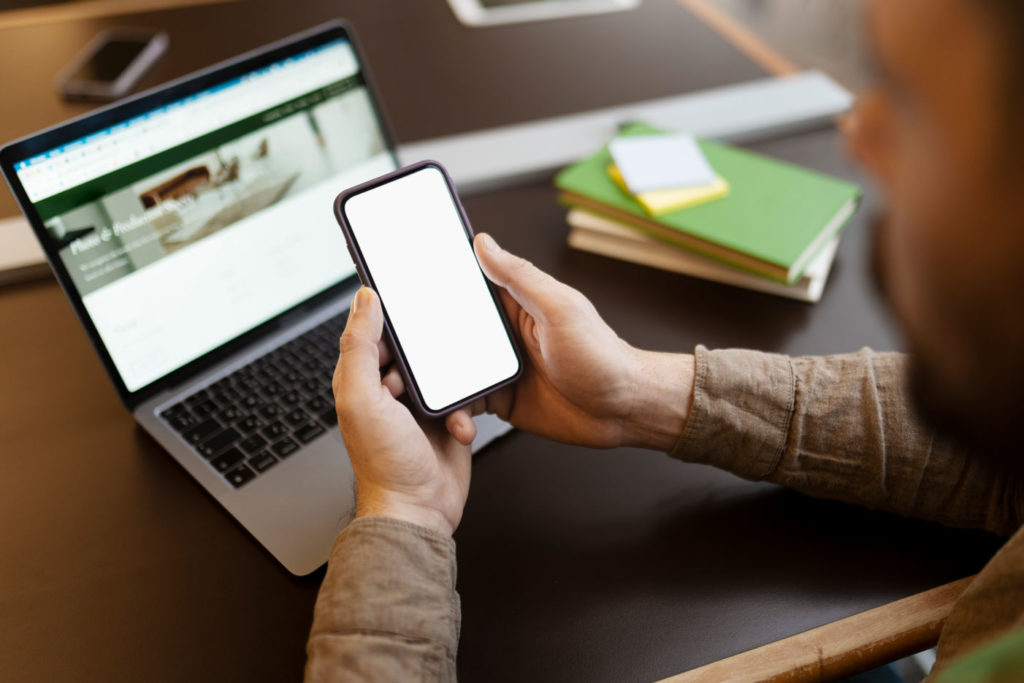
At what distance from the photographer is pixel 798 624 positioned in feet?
2.19

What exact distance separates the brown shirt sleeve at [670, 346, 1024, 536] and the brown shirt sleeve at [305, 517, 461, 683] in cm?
29

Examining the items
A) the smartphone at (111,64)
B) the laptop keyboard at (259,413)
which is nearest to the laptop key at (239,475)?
the laptop keyboard at (259,413)

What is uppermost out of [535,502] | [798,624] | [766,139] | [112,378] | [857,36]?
[857,36]

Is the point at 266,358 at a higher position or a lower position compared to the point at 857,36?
lower

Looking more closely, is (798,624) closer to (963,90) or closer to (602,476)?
(602,476)

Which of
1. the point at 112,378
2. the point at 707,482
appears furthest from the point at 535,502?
the point at 112,378

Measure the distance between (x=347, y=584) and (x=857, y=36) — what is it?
53 centimetres

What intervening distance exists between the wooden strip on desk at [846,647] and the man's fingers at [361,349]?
1.18ft

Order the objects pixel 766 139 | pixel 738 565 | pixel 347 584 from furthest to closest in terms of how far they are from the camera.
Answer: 1. pixel 766 139
2. pixel 738 565
3. pixel 347 584

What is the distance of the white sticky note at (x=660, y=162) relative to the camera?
1039mm

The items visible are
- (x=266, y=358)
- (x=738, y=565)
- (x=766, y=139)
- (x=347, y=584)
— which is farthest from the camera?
(x=766, y=139)

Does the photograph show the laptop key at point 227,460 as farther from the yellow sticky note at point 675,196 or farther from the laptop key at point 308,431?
the yellow sticky note at point 675,196

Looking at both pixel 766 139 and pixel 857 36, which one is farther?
pixel 766 139

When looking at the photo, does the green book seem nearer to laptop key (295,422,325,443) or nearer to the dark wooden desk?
the dark wooden desk
